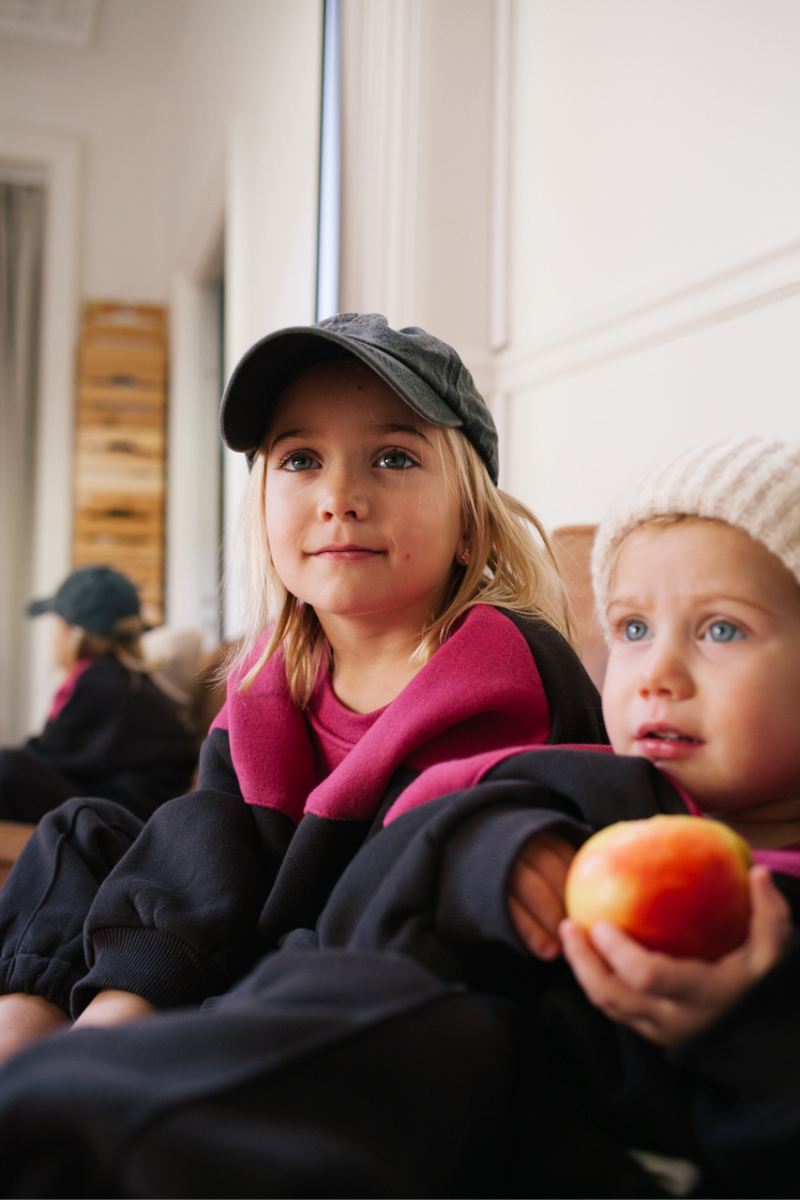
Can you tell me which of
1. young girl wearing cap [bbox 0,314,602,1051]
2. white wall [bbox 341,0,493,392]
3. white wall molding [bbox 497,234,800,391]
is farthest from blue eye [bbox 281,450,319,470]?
white wall [bbox 341,0,493,392]

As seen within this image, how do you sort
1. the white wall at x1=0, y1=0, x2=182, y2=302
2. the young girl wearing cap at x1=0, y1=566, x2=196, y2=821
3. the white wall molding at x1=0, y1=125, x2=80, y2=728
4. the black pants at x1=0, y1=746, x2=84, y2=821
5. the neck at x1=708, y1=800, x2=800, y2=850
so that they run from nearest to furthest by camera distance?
1. the neck at x1=708, y1=800, x2=800, y2=850
2. the black pants at x1=0, y1=746, x2=84, y2=821
3. the young girl wearing cap at x1=0, y1=566, x2=196, y2=821
4. the white wall molding at x1=0, y1=125, x2=80, y2=728
5. the white wall at x1=0, y1=0, x2=182, y2=302

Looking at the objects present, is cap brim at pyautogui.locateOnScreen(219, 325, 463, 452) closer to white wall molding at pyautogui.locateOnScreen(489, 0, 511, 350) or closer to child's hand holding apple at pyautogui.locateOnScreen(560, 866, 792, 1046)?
child's hand holding apple at pyautogui.locateOnScreen(560, 866, 792, 1046)

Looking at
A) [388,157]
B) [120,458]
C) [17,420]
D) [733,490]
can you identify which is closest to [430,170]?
[388,157]

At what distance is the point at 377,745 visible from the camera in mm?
786

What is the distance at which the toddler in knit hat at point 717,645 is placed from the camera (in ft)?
1.94

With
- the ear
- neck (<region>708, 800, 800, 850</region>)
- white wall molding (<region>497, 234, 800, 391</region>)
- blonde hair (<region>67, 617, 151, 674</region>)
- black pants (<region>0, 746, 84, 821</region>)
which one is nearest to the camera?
neck (<region>708, 800, 800, 850</region>)

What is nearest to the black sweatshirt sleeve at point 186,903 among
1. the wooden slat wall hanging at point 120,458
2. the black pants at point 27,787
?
the black pants at point 27,787

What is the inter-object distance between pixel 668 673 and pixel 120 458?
401cm

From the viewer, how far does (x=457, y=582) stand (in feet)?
3.32

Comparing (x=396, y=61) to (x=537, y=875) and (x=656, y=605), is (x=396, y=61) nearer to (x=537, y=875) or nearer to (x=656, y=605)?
(x=656, y=605)

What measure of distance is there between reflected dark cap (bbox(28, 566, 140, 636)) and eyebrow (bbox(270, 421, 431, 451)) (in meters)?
1.70

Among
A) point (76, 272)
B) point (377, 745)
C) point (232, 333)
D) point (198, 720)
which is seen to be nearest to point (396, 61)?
point (232, 333)

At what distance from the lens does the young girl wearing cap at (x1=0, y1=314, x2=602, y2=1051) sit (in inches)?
30.7

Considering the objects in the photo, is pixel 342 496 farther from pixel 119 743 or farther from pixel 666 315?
pixel 119 743
